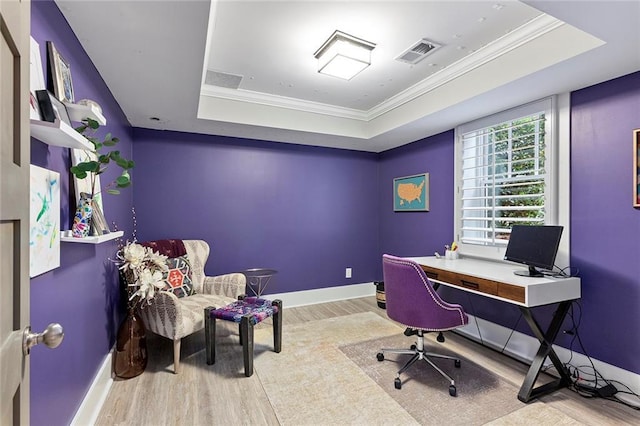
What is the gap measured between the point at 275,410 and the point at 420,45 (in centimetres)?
277

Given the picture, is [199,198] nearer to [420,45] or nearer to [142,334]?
[142,334]

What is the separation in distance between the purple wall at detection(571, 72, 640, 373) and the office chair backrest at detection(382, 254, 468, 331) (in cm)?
100

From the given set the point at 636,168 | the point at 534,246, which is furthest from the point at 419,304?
the point at 636,168

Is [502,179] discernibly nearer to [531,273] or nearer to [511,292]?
[531,273]

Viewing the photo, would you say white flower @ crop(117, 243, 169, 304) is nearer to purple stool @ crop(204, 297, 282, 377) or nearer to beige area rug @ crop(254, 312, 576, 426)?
purple stool @ crop(204, 297, 282, 377)

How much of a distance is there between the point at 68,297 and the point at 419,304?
210 centimetres

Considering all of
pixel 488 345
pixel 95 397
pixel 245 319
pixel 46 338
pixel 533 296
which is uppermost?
pixel 46 338

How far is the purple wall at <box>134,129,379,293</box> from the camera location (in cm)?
366

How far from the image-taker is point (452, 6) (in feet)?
Answer: 6.53

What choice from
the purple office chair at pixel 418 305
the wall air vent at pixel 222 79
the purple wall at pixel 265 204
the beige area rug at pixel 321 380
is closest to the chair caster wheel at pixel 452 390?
the purple office chair at pixel 418 305

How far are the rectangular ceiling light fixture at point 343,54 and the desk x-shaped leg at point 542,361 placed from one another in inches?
85.3

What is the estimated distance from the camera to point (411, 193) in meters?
4.20

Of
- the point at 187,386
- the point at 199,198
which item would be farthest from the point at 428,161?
the point at 187,386

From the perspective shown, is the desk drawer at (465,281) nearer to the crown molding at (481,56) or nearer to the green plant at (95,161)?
the crown molding at (481,56)
